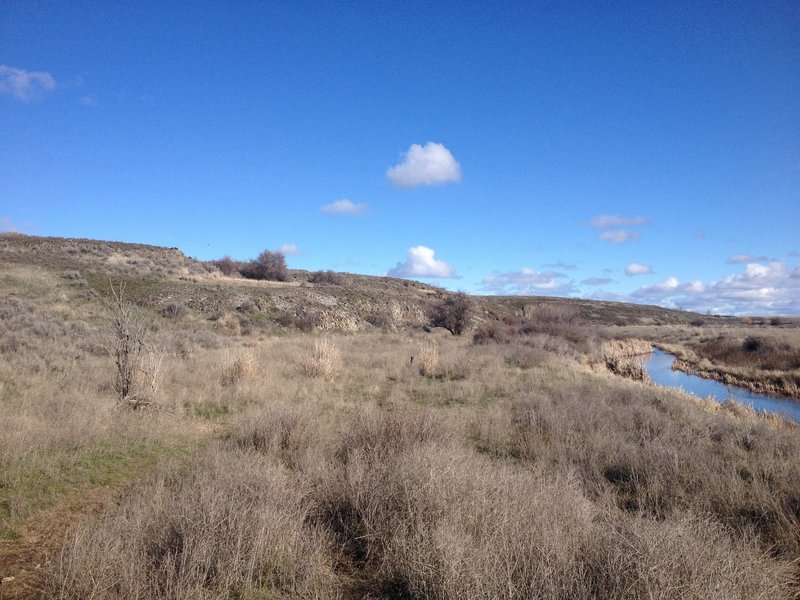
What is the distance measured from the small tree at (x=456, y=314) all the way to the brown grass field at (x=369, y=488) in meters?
21.1

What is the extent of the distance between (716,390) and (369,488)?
82.1 ft

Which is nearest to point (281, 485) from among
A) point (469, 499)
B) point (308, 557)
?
point (308, 557)

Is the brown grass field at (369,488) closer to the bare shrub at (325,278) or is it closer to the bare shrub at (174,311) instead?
the bare shrub at (174,311)

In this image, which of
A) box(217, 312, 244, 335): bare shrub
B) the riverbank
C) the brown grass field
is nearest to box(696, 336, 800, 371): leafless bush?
the riverbank

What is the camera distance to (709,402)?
530 inches

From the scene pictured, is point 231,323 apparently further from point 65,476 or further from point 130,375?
point 65,476

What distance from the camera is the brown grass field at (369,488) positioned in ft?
10.4

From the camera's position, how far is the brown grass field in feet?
10.4

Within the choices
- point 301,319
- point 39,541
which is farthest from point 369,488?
point 301,319

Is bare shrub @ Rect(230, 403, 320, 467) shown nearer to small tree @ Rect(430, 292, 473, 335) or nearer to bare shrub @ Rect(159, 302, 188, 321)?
bare shrub @ Rect(159, 302, 188, 321)

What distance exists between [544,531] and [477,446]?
182 inches

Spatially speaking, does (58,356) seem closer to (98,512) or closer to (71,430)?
(71,430)

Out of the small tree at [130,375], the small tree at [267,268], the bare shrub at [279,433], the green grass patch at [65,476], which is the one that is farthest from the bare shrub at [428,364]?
the small tree at [267,268]

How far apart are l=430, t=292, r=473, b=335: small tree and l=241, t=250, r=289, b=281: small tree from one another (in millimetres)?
22926
